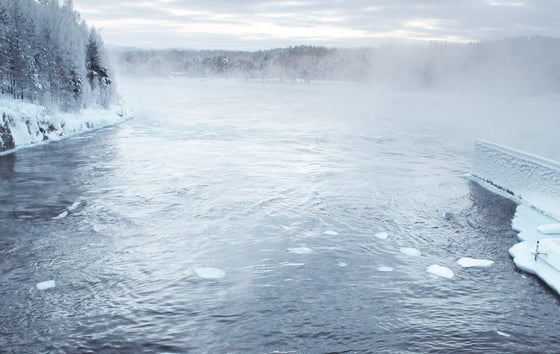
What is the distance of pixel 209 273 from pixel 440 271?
492cm

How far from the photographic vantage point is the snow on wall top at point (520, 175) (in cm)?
1438

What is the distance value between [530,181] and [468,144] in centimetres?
1592

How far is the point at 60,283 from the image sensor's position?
28.2 ft

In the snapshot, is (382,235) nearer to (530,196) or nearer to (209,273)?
(209,273)

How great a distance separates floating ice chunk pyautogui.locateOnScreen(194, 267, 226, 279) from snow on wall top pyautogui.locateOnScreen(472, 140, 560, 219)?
34.2ft

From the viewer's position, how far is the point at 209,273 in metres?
9.33

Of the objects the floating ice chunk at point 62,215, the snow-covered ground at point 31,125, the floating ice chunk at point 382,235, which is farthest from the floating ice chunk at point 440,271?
the snow-covered ground at point 31,125

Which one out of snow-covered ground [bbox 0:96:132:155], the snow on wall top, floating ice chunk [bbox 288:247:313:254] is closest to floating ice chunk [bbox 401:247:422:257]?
floating ice chunk [bbox 288:247:313:254]

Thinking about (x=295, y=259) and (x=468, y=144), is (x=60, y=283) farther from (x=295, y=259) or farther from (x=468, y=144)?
(x=468, y=144)

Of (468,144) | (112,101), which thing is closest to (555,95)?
(468,144)

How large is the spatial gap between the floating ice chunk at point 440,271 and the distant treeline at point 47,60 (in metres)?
32.0

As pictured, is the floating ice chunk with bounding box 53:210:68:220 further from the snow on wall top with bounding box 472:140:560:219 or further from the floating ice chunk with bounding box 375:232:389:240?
the snow on wall top with bounding box 472:140:560:219

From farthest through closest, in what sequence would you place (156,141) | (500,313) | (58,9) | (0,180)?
(58,9)
(156,141)
(0,180)
(500,313)

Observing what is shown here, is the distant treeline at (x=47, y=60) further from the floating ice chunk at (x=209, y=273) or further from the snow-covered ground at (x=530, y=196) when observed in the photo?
the snow-covered ground at (x=530, y=196)
